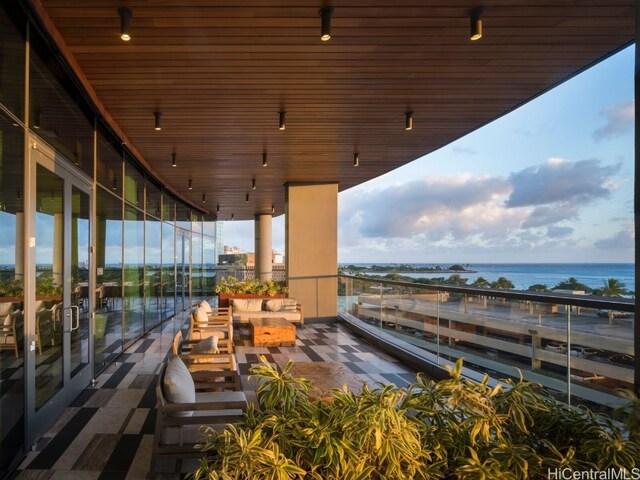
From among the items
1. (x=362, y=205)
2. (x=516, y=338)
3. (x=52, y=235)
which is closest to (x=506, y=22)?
(x=516, y=338)

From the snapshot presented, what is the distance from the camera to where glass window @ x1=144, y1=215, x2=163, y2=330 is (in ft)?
29.2

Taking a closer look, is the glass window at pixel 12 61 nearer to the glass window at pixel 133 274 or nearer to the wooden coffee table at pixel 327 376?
the wooden coffee table at pixel 327 376

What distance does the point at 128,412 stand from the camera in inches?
168

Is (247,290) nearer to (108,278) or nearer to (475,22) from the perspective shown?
(108,278)

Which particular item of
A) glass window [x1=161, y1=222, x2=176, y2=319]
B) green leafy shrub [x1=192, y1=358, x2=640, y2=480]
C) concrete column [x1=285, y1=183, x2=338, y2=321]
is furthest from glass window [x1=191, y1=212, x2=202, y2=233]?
green leafy shrub [x1=192, y1=358, x2=640, y2=480]

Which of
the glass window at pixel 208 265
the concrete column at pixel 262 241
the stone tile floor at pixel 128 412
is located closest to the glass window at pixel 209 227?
the glass window at pixel 208 265

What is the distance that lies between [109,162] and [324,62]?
383cm

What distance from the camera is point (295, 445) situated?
5.43 ft

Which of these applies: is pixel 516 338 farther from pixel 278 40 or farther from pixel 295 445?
pixel 278 40

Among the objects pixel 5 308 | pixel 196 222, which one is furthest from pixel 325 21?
pixel 196 222

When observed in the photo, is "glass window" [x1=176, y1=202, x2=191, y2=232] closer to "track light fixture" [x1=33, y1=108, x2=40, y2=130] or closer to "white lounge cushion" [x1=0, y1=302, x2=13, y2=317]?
"track light fixture" [x1=33, y1=108, x2=40, y2=130]

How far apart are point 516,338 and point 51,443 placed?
4184mm

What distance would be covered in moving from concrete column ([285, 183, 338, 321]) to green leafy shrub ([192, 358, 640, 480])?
8701 millimetres

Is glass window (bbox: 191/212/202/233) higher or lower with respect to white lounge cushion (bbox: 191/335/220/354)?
higher
